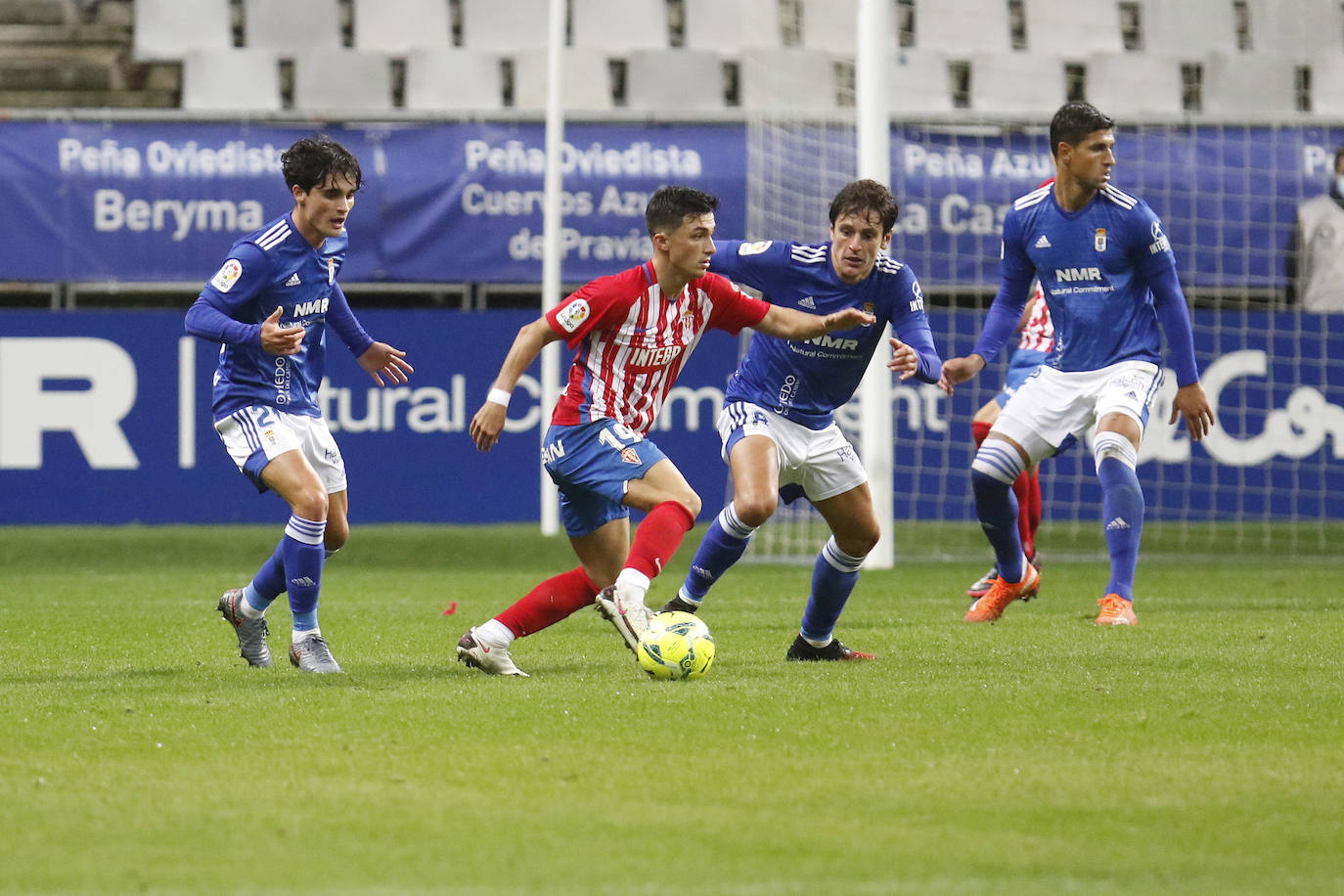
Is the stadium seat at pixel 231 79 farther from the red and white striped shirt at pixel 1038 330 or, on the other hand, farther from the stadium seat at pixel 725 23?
the red and white striped shirt at pixel 1038 330

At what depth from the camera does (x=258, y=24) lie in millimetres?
16031

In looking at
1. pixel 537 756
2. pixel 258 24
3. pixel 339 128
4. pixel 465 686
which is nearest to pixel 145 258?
pixel 339 128

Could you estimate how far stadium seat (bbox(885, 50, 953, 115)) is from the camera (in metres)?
15.9

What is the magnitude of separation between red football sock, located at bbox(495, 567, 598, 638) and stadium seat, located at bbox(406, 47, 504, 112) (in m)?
10.4

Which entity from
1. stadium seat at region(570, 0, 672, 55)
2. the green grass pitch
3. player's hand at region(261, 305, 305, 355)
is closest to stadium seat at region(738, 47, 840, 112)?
stadium seat at region(570, 0, 672, 55)

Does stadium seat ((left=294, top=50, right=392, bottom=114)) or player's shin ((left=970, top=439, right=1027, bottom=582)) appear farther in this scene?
stadium seat ((left=294, top=50, right=392, bottom=114))

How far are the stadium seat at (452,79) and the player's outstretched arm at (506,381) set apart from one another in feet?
34.3

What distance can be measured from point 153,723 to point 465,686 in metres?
1.01

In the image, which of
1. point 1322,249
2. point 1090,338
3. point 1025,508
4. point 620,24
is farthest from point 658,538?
point 620,24

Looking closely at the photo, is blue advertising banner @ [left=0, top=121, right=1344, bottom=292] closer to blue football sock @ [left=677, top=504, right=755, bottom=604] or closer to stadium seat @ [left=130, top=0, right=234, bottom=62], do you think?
stadium seat @ [left=130, top=0, right=234, bottom=62]

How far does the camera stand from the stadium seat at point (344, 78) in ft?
51.1

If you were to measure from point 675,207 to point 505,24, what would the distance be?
11.3 meters

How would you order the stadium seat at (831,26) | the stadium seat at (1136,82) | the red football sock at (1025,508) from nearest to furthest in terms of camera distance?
1. the red football sock at (1025,508)
2. the stadium seat at (831,26)
3. the stadium seat at (1136,82)

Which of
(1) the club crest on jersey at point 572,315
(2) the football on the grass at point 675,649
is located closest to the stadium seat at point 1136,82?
(1) the club crest on jersey at point 572,315
